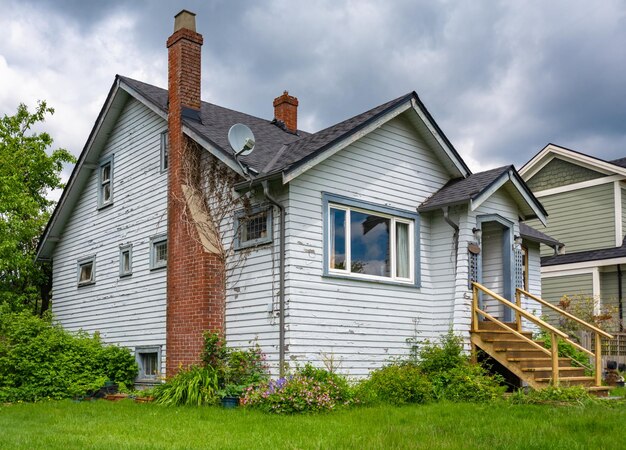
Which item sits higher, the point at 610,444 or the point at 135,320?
the point at 135,320

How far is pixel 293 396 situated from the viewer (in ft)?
37.3

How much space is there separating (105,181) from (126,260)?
8.56 feet

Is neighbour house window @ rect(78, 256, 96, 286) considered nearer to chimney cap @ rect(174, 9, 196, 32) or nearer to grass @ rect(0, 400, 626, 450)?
chimney cap @ rect(174, 9, 196, 32)

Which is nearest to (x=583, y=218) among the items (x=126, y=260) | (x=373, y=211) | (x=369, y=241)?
(x=373, y=211)

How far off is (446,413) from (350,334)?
3283 millimetres

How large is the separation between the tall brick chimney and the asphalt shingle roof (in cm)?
471

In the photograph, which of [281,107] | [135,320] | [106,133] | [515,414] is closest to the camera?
[515,414]

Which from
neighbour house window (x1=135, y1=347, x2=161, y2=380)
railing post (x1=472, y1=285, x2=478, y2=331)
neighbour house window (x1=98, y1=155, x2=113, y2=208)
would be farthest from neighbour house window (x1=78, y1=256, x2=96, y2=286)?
railing post (x1=472, y1=285, x2=478, y2=331)

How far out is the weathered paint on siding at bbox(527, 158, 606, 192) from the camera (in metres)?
25.6

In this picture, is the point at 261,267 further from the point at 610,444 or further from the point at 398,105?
the point at 610,444

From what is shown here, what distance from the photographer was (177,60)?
15867 mm

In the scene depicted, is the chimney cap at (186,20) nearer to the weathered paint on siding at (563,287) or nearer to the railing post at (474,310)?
the railing post at (474,310)

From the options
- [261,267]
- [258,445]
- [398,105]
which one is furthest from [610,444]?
[398,105]

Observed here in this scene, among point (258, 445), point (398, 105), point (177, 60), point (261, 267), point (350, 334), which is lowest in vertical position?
point (258, 445)
